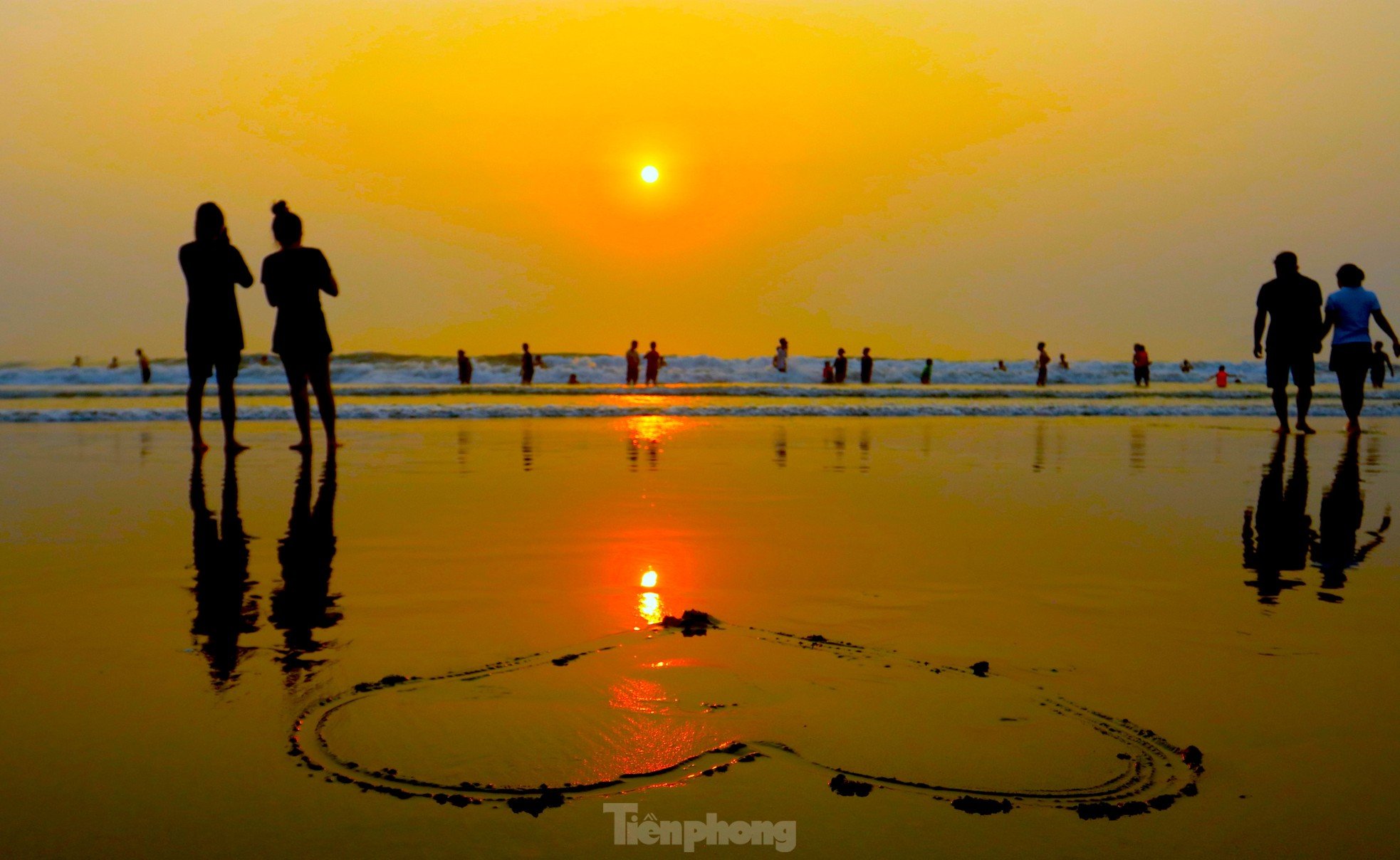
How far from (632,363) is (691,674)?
43.3 metres

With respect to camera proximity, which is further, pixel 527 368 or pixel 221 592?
pixel 527 368

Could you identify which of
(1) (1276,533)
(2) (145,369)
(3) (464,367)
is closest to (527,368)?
(3) (464,367)

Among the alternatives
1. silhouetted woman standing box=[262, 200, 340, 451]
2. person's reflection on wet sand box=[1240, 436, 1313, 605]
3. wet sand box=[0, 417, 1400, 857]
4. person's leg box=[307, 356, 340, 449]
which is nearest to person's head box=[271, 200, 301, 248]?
silhouetted woman standing box=[262, 200, 340, 451]

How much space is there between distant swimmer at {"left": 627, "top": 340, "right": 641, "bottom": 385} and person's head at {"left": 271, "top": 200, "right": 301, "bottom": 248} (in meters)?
34.2

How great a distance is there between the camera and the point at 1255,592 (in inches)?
153

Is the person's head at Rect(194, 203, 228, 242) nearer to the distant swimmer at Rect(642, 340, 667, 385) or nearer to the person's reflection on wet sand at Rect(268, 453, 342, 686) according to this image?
the person's reflection on wet sand at Rect(268, 453, 342, 686)

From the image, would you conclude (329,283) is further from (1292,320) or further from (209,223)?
(1292,320)

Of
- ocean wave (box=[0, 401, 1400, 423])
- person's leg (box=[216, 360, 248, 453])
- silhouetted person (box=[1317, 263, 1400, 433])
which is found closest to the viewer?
person's leg (box=[216, 360, 248, 453])

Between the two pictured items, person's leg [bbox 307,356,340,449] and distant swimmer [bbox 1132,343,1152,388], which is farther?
distant swimmer [bbox 1132,343,1152,388]

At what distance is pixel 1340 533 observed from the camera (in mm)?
5391

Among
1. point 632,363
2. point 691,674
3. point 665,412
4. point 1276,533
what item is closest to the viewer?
point 691,674

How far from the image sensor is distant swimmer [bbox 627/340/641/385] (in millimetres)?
45031

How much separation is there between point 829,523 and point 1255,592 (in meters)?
2.04

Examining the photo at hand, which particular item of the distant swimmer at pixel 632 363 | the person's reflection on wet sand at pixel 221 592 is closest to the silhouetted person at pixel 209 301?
the person's reflection on wet sand at pixel 221 592
